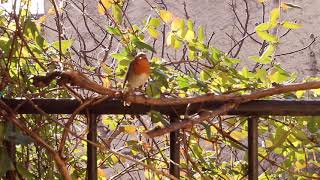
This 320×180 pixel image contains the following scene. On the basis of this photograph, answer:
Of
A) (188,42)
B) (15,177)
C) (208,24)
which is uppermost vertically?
(208,24)

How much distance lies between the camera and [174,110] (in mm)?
917

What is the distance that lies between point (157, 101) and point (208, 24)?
12.1 feet

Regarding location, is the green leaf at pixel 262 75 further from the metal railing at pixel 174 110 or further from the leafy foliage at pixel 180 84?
the metal railing at pixel 174 110

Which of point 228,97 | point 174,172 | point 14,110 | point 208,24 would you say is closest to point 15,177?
point 14,110

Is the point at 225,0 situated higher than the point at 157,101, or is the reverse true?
the point at 225,0

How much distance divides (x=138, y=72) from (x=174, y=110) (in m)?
0.09

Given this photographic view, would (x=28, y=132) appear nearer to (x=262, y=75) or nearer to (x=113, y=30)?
(x=113, y=30)

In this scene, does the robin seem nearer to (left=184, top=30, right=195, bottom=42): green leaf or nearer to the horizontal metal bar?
the horizontal metal bar

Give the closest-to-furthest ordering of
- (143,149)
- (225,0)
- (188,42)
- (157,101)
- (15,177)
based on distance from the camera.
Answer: (157,101) → (15,177) → (188,42) → (143,149) → (225,0)

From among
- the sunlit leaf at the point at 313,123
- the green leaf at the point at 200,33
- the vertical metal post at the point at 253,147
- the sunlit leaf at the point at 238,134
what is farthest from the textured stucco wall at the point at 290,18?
the vertical metal post at the point at 253,147

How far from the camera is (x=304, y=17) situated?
177 inches

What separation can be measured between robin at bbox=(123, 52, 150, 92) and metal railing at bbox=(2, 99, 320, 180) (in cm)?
5

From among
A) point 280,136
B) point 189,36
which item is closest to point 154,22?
point 189,36

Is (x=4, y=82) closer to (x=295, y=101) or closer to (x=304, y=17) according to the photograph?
(x=295, y=101)
